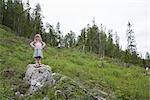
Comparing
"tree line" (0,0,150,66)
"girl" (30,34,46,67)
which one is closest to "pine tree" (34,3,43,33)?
"tree line" (0,0,150,66)

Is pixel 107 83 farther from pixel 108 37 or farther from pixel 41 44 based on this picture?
pixel 108 37

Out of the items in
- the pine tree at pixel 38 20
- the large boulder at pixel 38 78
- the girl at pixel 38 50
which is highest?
the pine tree at pixel 38 20

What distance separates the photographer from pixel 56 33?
73875 millimetres

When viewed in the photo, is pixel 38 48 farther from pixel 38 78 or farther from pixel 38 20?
pixel 38 20

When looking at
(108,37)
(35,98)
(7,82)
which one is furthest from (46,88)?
(108,37)

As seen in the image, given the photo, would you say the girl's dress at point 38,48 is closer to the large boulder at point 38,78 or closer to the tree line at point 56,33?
the large boulder at point 38,78

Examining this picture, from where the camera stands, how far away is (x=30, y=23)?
207 feet

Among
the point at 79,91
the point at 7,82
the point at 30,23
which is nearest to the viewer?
the point at 79,91

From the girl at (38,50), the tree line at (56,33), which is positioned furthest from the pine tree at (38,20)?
the girl at (38,50)

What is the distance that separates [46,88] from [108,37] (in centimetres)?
6798

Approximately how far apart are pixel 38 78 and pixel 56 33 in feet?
201

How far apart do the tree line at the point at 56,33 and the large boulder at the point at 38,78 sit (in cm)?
3897

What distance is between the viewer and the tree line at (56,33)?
60344mm

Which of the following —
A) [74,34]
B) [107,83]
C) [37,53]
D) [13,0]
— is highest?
[13,0]
